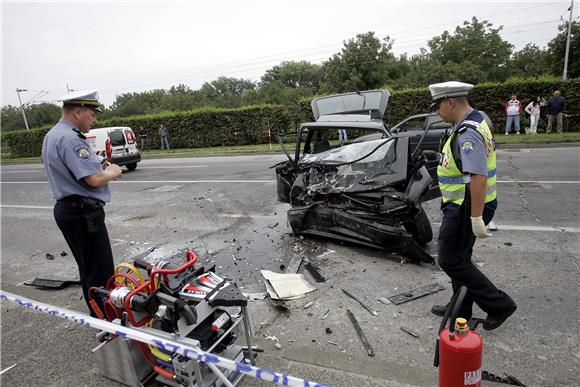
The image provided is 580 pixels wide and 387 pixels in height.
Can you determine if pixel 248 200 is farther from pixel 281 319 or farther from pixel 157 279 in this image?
pixel 157 279

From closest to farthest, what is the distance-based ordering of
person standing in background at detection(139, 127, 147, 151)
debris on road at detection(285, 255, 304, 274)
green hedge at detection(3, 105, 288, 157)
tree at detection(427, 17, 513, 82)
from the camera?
debris on road at detection(285, 255, 304, 274) < green hedge at detection(3, 105, 288, 157) < person standing in background at detection(139, 127, 147, 151) < tree at detection(427, 17, 513, 82)

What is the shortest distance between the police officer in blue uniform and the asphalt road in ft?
2.53

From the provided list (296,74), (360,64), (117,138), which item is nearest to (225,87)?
(296,74)

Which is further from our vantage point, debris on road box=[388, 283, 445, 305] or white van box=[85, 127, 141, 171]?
white van box=[85, 127, 141, 171]

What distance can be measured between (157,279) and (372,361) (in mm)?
1623

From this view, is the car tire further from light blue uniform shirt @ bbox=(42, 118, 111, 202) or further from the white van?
the white van

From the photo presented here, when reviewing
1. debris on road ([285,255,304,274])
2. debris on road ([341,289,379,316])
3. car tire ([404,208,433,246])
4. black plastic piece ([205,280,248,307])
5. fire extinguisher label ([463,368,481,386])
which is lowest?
debris on road ([341,289,379,316])

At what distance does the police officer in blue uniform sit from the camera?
9.02 ft

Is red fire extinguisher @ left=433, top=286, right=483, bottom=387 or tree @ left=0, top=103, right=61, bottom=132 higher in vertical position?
tree @ left=0, top=103, right=61, bottom=132

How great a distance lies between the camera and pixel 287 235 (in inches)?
213

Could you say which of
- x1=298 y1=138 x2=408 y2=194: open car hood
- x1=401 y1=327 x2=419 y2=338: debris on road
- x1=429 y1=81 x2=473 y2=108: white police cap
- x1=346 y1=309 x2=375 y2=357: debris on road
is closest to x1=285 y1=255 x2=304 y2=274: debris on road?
x1=298 y1=138 x2=408 y2=194: open car hood

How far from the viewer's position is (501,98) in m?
15.3

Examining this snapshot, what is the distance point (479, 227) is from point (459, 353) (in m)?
1.07

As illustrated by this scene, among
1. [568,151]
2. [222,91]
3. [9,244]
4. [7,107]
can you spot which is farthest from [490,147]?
[222,91]
